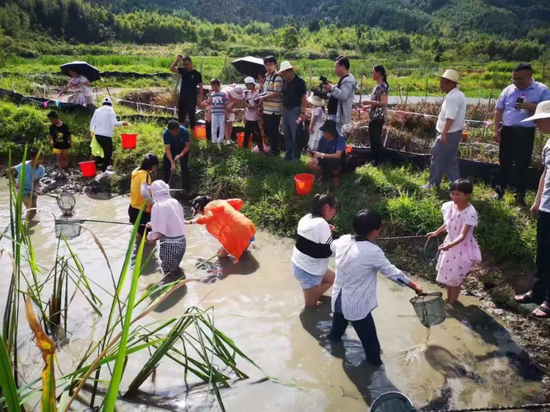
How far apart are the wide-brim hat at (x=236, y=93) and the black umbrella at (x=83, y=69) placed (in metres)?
3.38

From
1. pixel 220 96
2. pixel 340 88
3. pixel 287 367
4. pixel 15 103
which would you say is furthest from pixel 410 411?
pixel 15 103

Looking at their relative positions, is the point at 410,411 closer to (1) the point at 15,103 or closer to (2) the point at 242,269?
(2) the point at 242,269

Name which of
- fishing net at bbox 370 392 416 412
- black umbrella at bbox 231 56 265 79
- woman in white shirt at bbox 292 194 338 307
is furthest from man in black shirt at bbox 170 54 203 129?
fishing net at bbox 370 392 416 412

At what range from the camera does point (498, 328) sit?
497 centimetres

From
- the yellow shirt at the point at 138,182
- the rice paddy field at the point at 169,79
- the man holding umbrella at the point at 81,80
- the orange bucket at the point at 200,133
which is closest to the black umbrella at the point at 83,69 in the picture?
the man holding umbrella at the point at 81,80

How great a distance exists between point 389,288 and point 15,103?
407 inches

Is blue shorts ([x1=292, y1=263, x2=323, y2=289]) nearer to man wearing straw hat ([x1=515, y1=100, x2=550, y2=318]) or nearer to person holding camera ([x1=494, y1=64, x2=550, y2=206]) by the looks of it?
man wearing straw hat ([x1=515, y1=100, x2=550, y2=318])

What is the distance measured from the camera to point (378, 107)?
7715 mm

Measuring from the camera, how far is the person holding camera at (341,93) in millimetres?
7340

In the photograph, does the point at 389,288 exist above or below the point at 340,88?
below

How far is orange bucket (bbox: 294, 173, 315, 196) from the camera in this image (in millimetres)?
7098

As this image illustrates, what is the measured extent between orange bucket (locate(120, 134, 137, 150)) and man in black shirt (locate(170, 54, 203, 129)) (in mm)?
1038

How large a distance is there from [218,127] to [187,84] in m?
0.98

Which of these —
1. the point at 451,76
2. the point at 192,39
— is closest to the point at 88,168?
the point at 451,76
